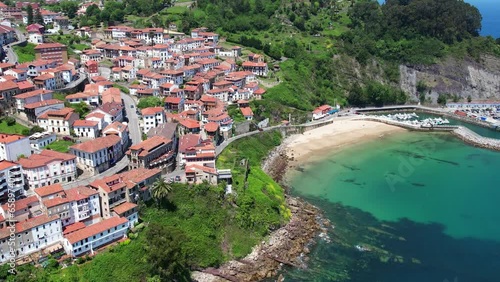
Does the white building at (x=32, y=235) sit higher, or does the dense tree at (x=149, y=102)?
the dense tree at (x=149, y=102)

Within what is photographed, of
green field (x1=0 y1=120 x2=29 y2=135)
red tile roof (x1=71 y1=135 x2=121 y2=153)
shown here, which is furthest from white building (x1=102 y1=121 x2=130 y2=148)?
green field (x1=0 y1=120 x2=29 y2=135)

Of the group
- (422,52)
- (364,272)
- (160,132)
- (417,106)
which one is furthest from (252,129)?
(422,52)

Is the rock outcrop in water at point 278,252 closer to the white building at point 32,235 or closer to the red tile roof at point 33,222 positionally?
the white building at point 32,235

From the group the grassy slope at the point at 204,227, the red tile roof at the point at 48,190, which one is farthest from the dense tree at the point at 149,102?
the red tile roof at the point at 48,190

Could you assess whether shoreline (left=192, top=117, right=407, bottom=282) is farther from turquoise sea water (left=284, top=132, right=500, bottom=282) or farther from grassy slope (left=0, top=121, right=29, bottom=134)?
grassy slope (left=0, top=121, right=29, bottom=134)

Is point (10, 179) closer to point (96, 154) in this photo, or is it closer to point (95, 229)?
point (96, 154)
